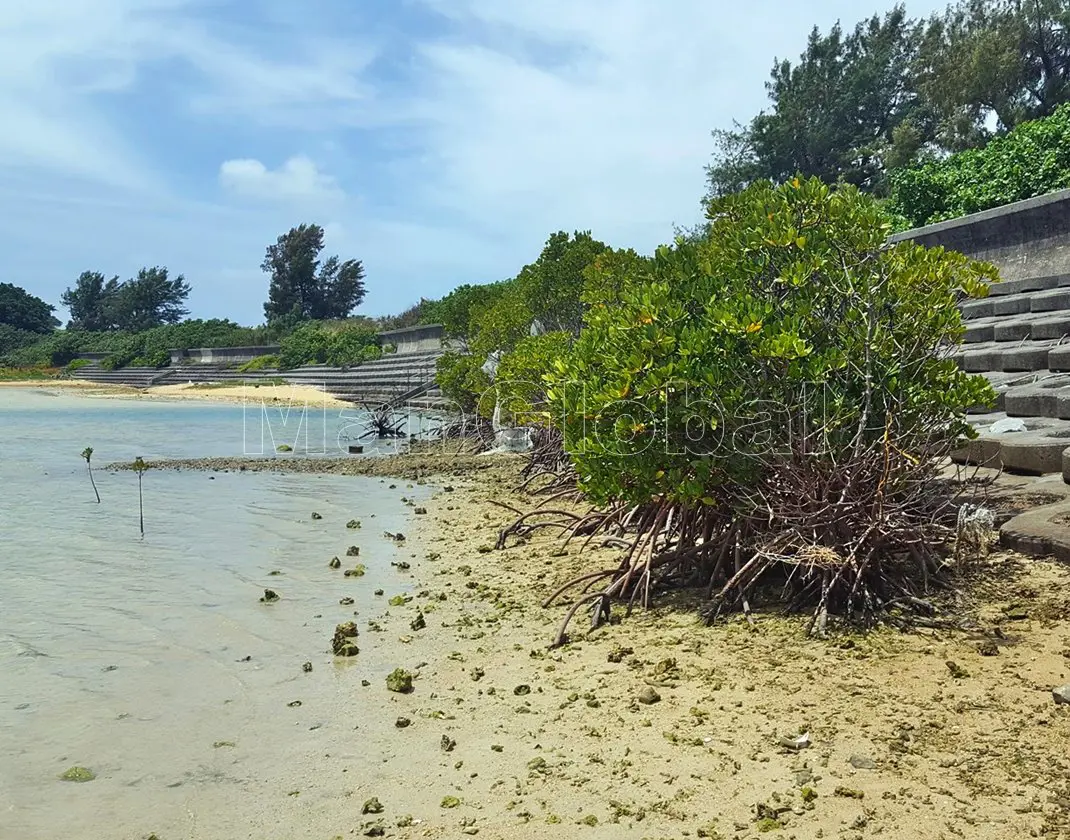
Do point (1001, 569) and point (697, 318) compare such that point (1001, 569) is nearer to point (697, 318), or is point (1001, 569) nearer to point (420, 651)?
point (697, 318)

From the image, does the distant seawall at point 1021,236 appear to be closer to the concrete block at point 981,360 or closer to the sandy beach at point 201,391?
the concrete block at point 981,360

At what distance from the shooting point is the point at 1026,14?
29719 mm

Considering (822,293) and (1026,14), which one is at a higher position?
(1026,14)

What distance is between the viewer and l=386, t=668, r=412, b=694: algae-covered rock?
4.80 metres

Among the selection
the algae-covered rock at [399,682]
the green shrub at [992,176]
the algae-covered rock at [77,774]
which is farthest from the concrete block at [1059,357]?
the green shrub at [992,176]

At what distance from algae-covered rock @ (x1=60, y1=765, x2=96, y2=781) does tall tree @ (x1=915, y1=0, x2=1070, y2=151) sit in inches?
1255

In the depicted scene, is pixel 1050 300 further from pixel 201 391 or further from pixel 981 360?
pixel 201 391

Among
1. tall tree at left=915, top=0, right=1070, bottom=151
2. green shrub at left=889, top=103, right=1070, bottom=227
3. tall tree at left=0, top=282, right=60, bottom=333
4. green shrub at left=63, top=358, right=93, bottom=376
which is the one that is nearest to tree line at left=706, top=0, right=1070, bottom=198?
tall tree at left=915, top=0, right=1070, bottom=151

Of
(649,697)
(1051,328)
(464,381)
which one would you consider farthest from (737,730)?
(464,381)

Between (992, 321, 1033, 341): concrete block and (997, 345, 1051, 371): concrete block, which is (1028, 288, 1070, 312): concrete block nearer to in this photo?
(992, 321, 1033, 341): concrete block

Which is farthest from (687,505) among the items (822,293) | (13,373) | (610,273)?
(13,373)

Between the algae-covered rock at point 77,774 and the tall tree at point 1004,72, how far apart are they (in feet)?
105

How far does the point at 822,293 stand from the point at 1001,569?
1.90m

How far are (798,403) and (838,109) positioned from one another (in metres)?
37.4
